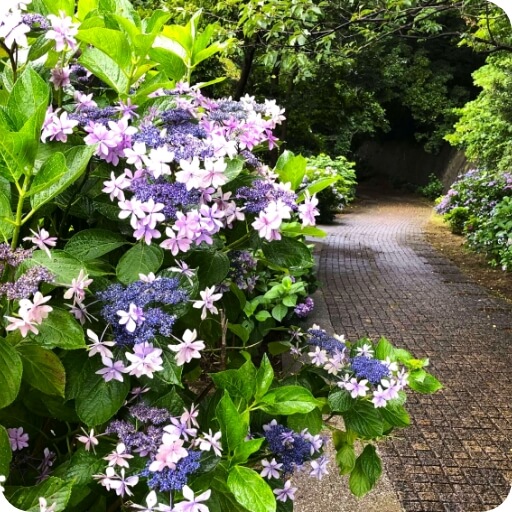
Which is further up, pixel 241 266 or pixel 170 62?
pixel 170 62

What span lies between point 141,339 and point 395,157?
24010 mm

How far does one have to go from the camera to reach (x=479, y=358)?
4.70m

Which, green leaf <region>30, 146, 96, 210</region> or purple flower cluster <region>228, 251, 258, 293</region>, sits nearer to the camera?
green leaf <region>30, 146, 96, 210</region>

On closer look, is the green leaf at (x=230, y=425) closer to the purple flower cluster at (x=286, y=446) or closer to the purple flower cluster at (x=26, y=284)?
the purple flower cluster at (x=286, y=446)

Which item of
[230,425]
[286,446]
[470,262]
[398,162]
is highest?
[230,425]

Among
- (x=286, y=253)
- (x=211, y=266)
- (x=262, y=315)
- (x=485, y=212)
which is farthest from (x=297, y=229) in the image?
(x=485, y=212)

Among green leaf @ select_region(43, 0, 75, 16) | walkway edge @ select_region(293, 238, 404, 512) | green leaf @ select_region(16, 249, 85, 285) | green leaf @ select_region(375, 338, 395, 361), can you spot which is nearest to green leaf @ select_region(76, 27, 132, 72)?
green leaf @ select_region(43, 0, 75, 16)

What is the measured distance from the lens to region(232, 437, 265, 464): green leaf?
31.0 inches

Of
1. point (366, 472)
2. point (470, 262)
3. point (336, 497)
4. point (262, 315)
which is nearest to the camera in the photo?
point (366, 472)

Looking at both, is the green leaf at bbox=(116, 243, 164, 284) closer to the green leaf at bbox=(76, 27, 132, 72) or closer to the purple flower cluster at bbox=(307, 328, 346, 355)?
the green leaf at bbox=(76, 27, 132, 72)

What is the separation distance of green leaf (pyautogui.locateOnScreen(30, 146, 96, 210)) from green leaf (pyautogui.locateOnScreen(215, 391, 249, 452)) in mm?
363

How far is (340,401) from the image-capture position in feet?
3.60

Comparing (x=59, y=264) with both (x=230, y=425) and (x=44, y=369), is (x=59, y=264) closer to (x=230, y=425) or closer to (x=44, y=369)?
(x=44, y=369)

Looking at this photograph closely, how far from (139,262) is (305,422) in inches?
18.0
